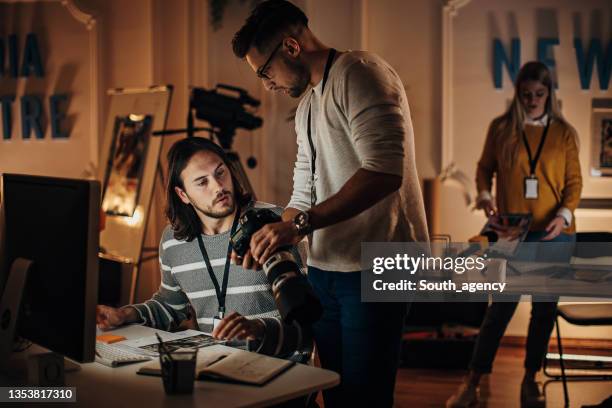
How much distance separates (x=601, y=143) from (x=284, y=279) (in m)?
4.00

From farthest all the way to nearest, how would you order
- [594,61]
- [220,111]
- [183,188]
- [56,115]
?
[56,115], [594,61], [220,111], [183,188]

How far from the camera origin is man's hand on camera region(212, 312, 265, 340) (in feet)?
6.25

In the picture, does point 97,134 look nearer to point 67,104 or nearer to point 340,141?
Result: point 67,104

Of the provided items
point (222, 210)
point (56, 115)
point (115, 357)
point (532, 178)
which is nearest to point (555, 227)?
point (532, 178)

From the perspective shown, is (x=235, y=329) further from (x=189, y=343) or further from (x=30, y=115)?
(x=30, y=115)

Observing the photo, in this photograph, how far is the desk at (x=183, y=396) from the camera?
1514mm

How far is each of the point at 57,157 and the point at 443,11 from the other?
3.06 m

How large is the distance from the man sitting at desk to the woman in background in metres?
1.88

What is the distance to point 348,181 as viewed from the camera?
68.1 inches

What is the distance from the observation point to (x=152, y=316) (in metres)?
2.32

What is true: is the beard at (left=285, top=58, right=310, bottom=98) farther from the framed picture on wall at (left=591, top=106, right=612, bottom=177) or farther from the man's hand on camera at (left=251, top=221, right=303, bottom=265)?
the framed picture on wall at (left=591, top=106, right=612, bottom=177)

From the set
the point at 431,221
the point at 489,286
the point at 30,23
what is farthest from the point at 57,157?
the point at 489,286

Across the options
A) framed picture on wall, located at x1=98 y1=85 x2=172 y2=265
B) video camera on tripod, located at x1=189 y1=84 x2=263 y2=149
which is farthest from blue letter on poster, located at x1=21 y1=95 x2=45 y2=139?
video camera on tripod, located at x1=189 y1=84 x2=263 y2=149

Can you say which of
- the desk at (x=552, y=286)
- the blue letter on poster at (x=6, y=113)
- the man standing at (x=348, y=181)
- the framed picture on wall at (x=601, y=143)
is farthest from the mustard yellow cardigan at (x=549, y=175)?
the blue letter on poster at (x=6, y=113)
